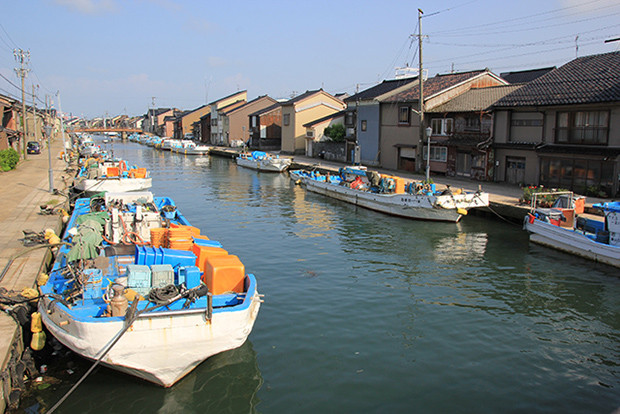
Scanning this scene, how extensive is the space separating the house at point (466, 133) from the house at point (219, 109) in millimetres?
51778

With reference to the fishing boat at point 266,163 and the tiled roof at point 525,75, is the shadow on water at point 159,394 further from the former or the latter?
the tiled roof at point 525,75

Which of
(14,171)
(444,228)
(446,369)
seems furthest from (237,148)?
(446,369)

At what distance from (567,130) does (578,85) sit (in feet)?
8.15

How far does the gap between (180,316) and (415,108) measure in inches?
1227

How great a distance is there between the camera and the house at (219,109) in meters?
82.9

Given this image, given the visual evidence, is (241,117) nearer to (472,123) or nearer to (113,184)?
(113,184)

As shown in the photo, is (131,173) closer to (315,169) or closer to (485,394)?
(315,169)

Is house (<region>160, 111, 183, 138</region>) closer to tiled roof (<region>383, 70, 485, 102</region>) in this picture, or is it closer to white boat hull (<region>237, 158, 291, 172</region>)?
white boat hull (<region>237, 158, 291, 172</region>)

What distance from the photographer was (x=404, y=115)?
37438 mm

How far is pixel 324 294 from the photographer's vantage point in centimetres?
1353

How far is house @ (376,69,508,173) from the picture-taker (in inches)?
1389

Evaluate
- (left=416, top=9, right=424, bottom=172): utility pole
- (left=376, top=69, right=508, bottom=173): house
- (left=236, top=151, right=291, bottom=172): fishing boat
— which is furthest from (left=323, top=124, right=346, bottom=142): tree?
(left=416, top=9, right=424, bottom=172): utility pole

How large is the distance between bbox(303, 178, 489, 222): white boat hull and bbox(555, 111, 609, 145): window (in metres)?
6.27

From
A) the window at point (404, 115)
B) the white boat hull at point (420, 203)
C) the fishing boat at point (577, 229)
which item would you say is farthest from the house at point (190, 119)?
the fishing boat at point (577, 229)
